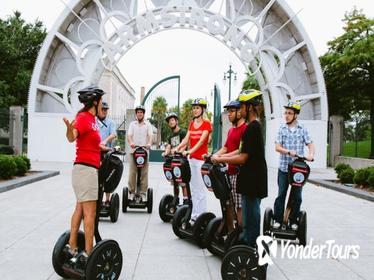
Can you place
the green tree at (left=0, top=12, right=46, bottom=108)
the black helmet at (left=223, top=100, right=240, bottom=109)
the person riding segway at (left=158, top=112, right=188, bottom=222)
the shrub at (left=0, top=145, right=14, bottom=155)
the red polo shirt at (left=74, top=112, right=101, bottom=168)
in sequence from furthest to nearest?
the green tree at (left=0, top=12, right=46, bottom=108) → the shrub at (left=0, top=145, right=14, bottom=155) → the person riding segway at (left=158, top=112, right=188, bottom=222) → the black helmet at (left=223, top=100, right=240, bottom=109) → the red polo shirt at (left=74, top=112, right=101, bottom=168)

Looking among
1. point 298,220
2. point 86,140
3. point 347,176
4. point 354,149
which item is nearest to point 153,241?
point 298,220

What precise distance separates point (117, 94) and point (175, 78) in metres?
36.5

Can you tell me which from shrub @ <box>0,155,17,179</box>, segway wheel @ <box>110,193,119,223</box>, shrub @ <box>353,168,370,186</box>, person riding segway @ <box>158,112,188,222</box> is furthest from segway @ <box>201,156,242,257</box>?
shrub @ <box>0,155,17,179</box>

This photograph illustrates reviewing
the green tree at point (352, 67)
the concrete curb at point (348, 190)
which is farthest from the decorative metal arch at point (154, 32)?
the concrete curb at point (348, 190)

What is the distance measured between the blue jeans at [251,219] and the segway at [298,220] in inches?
60.5

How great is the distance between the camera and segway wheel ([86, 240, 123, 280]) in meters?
3.83

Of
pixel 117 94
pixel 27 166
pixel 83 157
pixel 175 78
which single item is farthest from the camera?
pixel 117 94

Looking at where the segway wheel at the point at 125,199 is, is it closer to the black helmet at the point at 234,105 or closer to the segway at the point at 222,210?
the segway at the point at 222,210

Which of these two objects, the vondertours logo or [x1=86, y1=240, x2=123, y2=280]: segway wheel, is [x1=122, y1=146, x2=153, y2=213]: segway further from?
[x1=86, y1=240, x2=123, y2=280]: segway wheel

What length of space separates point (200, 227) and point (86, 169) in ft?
6.19

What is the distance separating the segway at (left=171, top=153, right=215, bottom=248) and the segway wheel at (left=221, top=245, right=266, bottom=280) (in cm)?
112

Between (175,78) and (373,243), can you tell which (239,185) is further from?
(175,78)

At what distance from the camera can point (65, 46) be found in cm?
2212

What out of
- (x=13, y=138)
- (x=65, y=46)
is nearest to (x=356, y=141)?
(x=65, y=46)
